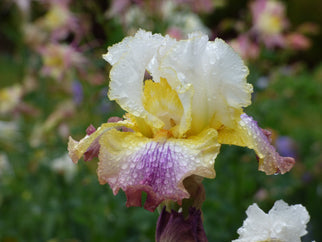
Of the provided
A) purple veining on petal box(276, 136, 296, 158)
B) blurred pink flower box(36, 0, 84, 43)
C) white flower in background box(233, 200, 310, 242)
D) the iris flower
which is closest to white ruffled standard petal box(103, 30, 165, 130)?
the iris flower

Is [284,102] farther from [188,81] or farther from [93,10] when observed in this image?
[188,81]

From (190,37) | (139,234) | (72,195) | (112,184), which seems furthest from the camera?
(72,195)

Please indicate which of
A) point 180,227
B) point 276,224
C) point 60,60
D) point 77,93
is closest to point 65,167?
point 77,93

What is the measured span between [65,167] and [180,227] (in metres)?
1.75

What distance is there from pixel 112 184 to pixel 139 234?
173cm

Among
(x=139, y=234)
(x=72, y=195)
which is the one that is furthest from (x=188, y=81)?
(x=72, y=195)

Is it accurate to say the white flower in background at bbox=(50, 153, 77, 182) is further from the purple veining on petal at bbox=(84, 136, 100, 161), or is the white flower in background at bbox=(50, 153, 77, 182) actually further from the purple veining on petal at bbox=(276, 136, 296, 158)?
the purple veining on petal at bbox=(84, 136, 100, 161)

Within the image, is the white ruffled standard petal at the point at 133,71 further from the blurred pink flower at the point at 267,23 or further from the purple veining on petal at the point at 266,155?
the blurred pink flower at the point at 267,23

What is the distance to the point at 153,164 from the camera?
0.74 m

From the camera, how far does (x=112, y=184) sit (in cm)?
74

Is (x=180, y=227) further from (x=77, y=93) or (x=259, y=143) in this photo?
(x=77, y=93)

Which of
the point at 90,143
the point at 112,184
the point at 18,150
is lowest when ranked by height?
the point at 112,184

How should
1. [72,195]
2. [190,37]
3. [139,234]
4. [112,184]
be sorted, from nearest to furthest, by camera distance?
[112,184], [190,37], [139,234], [72,195]

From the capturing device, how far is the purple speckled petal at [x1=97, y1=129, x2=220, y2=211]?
0.71 meters
